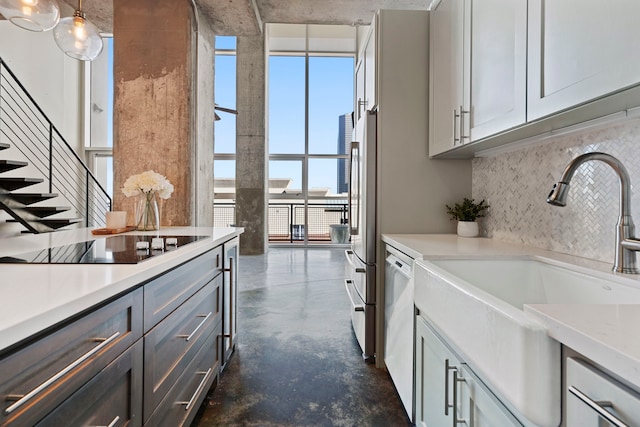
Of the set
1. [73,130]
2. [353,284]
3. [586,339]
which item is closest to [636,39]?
[586,339]

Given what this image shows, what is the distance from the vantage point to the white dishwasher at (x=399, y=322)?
158 centimetres

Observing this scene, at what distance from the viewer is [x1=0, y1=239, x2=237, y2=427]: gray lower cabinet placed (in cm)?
62

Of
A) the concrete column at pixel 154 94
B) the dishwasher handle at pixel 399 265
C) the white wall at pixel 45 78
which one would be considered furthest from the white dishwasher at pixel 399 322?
the white wall at pixel 45 78

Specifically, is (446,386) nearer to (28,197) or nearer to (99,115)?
(28,197)

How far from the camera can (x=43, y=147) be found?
5762mm

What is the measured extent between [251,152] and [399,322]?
574 centimetres

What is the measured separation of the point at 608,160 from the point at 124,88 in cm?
301

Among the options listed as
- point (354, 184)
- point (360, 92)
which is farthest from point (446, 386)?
point (360, 92)

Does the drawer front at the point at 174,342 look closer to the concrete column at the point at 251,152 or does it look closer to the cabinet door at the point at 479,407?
the cabinet door at the point at 479,407

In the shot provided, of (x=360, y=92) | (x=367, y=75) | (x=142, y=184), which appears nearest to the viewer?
(x=142, y=184)

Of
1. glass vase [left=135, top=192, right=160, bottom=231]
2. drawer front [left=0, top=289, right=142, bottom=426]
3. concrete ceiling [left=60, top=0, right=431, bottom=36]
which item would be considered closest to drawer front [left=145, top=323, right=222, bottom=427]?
drawer front [left=0, top=289, right=142, bottom=426]

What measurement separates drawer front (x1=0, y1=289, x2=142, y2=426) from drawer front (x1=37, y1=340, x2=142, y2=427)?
23 mm

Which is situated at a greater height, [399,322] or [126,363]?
[126,363]

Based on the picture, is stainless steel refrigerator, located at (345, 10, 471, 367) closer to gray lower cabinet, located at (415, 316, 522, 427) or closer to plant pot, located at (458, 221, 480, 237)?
plant pot, located at (458, 221, 480, 237)
